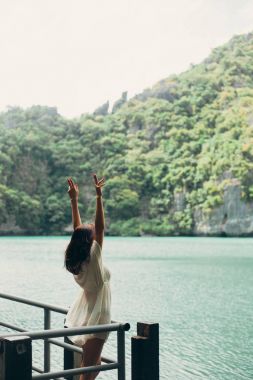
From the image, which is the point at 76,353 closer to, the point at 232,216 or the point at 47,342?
the point at 47,342

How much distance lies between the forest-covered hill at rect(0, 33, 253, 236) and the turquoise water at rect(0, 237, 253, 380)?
4185 cm

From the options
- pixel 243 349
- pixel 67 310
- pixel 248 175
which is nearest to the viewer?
pixel 67 310

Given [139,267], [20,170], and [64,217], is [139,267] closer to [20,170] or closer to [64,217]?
[64,217]

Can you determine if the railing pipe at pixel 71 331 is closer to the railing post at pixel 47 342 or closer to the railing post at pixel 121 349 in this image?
the railing post at pixel 121 349

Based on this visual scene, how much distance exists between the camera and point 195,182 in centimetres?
8825

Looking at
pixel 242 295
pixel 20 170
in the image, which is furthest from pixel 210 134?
pixel 242 295

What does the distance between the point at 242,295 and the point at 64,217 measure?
224 feet

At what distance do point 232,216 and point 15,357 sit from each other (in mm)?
75717

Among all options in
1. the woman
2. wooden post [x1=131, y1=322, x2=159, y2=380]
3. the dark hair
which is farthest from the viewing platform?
the dark hair

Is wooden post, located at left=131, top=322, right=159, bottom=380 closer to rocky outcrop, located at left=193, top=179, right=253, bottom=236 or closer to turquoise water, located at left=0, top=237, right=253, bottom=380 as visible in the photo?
turquoise water, located at left=0, top=237, right=253, bottom=380

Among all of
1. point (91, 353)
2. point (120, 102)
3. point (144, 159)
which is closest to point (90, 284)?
point (91, 353)

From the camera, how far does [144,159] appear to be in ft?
323

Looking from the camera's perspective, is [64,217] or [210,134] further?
[210,134]

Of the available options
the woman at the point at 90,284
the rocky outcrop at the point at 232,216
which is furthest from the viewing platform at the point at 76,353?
the rocky outcrop at the point at 232,216
